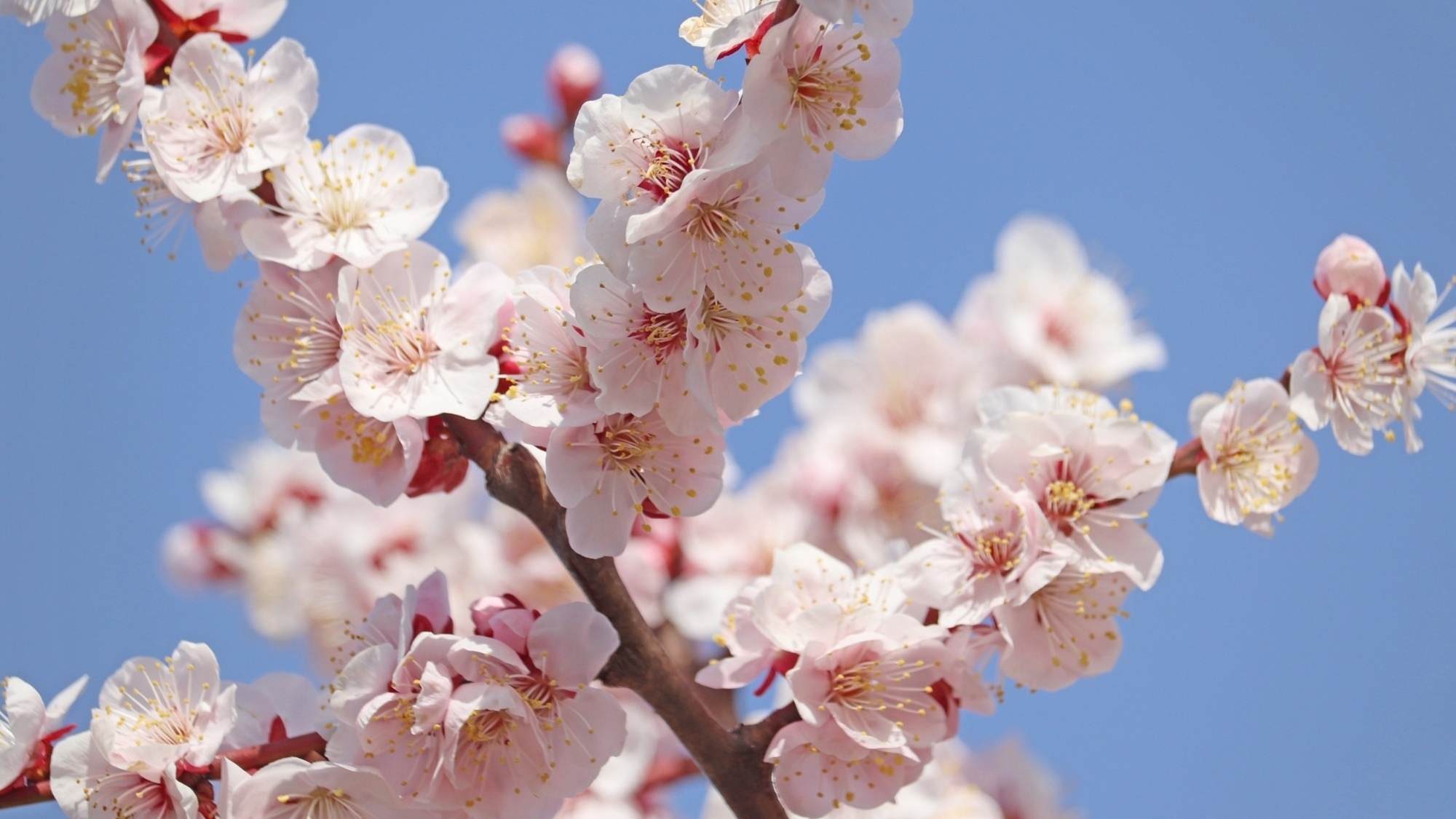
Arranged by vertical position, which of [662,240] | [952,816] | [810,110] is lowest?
[952,816]

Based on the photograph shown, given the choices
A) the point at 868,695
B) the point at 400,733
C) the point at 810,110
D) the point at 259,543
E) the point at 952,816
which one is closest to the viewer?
the point at 810,110

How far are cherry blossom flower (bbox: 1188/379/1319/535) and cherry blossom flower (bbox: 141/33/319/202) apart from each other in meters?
1.43

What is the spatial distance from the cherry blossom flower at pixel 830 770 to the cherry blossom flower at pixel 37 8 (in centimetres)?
140

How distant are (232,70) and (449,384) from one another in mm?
593

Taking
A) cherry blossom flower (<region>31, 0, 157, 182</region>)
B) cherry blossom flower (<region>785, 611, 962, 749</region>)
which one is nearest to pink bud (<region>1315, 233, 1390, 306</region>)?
cherry blossom flower (<region>785, 611, 962, 749</region>)

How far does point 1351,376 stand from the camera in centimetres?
177

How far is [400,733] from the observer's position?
1.48 meters

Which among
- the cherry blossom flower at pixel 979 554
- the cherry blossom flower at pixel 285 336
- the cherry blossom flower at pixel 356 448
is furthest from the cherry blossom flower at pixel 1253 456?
the cherry blossom flower at pixel 285 336

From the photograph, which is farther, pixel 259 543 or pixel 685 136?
pixel 259 543

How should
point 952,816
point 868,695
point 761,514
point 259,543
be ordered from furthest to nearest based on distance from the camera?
point 259,543 → point 761,514 → point 952,816 → point 868,695

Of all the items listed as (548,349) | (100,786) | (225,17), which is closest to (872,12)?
(548,349)

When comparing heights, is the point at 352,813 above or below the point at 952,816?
below

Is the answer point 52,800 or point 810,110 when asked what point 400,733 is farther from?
point 810,110

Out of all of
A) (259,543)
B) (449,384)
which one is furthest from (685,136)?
(259,543)
